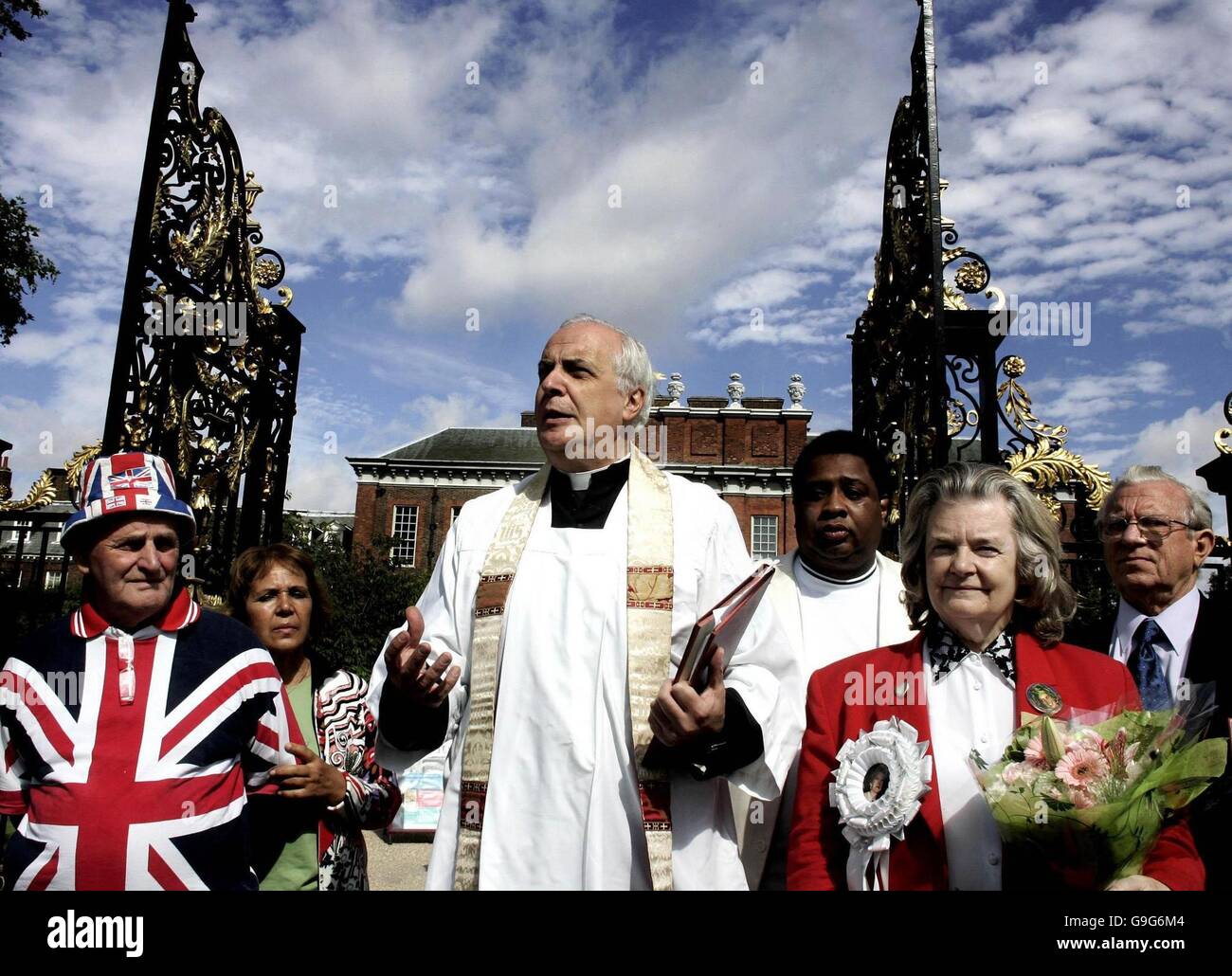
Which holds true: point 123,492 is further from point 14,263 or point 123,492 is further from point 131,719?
point 14,263

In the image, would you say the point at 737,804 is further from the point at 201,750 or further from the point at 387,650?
the point at 201,750

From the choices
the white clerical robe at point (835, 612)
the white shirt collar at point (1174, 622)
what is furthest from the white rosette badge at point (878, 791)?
the white shirt collar at point (1174, 622)

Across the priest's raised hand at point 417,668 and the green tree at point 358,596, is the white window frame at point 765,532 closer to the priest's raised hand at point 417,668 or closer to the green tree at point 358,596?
the green tree at point 358,596

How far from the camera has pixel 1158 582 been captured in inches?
134

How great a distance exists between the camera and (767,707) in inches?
103

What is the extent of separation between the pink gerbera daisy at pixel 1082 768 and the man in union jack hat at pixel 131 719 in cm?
214

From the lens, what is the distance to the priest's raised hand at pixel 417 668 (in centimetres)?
247

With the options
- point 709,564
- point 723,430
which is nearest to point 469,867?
point 709,564

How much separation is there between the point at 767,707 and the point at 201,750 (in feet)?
5.20

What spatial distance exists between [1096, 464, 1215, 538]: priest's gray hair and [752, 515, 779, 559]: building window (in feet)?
92.0

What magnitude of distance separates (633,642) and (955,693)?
88cm

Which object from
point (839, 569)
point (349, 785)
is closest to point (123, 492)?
point (349, 785)

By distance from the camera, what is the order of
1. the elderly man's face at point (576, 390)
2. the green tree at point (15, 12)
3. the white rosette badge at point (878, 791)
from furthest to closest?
the green tree at point (15, 12) < the elderly man's face at point (576, 390) < the white rosette badge at point (878, 791)
